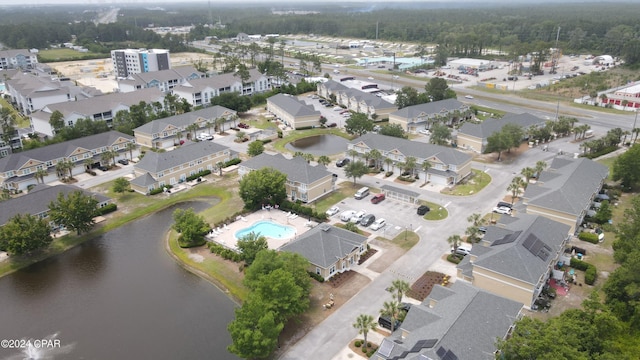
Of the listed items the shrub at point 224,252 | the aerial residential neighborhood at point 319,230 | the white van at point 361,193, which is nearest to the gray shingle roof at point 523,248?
the aerial residential neighborhood at point 319,230

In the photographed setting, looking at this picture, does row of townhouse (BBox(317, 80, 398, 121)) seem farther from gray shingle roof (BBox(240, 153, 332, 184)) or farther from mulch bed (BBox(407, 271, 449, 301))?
mulch bed (BBox(407, 271, 449, 301))

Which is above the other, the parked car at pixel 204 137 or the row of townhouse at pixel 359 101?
the row of townhouse at pixel 359 101

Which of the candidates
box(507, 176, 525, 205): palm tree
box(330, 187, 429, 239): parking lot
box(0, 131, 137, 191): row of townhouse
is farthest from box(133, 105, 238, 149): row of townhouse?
box(507, 176, 525, 205): palm tree

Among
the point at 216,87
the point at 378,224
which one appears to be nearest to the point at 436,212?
the point at 378,224

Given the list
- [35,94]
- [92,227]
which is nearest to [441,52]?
[35,94]

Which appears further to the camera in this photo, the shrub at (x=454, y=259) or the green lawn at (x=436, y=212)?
the green lawn at (x=436, y=212)

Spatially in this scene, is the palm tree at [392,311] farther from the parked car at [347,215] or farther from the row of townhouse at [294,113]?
the row of townhouse at [294,113]
